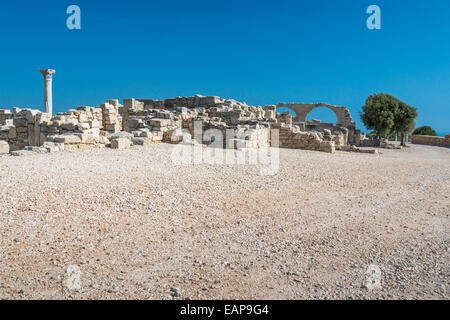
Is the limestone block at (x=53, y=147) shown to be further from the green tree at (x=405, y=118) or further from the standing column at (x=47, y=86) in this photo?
the green tree at (x=405, y=118)

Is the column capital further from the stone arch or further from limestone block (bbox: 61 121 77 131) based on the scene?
the stone arch

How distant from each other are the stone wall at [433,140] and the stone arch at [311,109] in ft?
17.7

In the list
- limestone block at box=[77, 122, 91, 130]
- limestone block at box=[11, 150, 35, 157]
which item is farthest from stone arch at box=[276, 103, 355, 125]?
limestone block at box=[11, 150, 35, 157]

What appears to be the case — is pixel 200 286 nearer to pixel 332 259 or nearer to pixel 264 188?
pixel 332 259

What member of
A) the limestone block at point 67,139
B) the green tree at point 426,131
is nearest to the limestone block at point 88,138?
the limestone block at point 67,139

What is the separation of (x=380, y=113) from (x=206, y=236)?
2272 cm

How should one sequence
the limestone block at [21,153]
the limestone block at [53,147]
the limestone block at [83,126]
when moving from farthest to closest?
the limestone block at [83,126] → the limestone block at [53,147] → the limestone block at [21,153]

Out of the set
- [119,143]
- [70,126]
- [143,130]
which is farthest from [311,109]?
Answer: [70,126]

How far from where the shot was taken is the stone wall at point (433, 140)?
2394 centimetres

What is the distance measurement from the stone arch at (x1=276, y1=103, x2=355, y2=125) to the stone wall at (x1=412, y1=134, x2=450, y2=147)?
17.7ft

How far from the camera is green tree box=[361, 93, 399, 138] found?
22875mm
